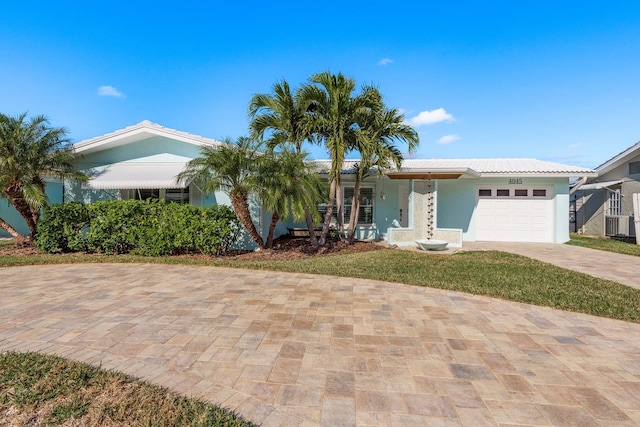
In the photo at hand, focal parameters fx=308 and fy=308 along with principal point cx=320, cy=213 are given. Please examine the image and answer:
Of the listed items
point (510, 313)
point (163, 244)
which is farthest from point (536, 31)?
point (163, 244)

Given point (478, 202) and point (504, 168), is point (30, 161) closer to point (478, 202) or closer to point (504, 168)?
point (478, 202)

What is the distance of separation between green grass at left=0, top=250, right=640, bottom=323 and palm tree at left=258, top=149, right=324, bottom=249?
2141 mm

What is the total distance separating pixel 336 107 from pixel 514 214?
13.0 m

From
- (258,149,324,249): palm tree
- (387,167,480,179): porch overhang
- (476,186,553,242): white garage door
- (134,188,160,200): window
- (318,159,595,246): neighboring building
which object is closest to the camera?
(258,149,324,249): palm tree

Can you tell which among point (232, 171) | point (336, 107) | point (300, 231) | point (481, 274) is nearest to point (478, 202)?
point (481, 274)

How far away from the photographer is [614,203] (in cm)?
2009

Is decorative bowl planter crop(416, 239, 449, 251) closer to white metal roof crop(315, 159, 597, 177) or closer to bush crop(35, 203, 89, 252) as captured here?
white metal roof crop(315, 159, 597, 177)

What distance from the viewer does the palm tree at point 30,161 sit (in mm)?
12336

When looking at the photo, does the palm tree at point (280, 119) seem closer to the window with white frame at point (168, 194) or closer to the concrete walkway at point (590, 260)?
the window with white frame at point (168, 194)

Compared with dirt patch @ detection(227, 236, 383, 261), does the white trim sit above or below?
above

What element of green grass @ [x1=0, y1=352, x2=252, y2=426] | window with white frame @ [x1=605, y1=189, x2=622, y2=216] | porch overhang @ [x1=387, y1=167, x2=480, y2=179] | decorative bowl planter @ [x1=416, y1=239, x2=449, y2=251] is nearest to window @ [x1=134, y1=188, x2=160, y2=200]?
porch overhang @ [x1=387, y1=167, x2=480, y2=179]

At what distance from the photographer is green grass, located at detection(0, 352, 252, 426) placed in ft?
9.48

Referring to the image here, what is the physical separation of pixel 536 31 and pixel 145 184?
18774mm

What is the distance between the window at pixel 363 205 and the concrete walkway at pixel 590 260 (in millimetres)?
5626
